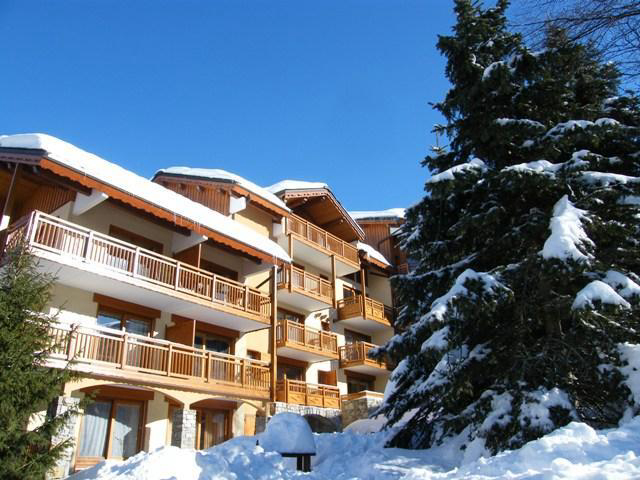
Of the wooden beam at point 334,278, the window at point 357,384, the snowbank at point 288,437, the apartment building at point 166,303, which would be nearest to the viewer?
the snowbank at point 288,437

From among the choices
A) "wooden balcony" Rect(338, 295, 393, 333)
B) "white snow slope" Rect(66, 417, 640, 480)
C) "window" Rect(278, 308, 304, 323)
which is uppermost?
"wooden balcony" Rect(338, 295, 393, 333)

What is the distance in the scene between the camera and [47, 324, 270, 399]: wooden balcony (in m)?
12.4

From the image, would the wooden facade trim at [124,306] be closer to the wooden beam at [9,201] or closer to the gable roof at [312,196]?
the wooden beam at [9,201]

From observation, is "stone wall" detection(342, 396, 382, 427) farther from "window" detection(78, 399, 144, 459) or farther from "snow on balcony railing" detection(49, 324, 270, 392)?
"window" detection(78, 399, 144, 459)

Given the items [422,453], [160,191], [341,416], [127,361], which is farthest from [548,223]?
[341,416]

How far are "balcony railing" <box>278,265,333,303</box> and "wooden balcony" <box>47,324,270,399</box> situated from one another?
501cm

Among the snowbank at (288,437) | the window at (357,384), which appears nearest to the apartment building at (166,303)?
the window at (357,384)

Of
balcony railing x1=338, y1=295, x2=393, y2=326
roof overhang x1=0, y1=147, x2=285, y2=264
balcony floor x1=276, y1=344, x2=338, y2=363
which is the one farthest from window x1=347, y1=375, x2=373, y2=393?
roof overhang x1=0, y1=147, x2=285, y2=264

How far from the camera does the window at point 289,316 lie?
2314 centimetres

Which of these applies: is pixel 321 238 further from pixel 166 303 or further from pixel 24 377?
pixel 24 377

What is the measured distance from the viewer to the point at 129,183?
15.6 meters

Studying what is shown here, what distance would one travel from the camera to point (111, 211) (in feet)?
53.5

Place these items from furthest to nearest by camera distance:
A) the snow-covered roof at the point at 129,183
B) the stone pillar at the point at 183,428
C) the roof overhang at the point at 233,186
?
the roof overhang at the point at 233,186
the stone pillar at the point at 183,428
the snow-covered roof at the point at 129,183

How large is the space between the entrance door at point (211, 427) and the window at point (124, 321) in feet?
11.2
